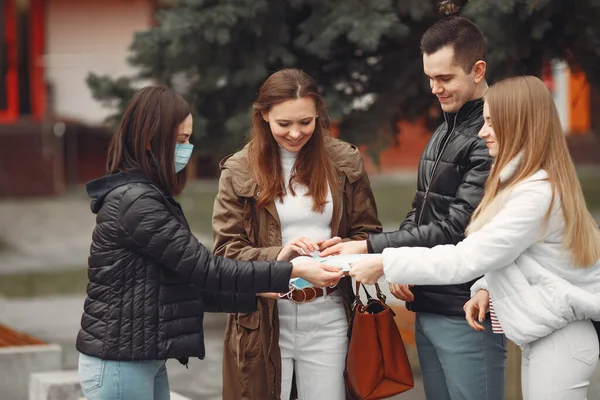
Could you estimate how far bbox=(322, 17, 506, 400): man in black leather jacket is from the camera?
3.91 metres

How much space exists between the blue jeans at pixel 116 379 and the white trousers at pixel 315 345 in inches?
25.9

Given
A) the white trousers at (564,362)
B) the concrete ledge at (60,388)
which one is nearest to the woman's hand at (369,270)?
the white trousers at (564,362)

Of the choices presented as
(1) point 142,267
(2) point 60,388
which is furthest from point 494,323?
(2) point 60,388

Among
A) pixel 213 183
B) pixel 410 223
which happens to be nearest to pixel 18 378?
pixel 410 223

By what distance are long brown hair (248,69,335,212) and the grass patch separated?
7.62m

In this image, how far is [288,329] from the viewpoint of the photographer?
13.6 ft

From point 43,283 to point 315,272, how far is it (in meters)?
8.82

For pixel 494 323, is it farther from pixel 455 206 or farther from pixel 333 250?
pixel 333 250

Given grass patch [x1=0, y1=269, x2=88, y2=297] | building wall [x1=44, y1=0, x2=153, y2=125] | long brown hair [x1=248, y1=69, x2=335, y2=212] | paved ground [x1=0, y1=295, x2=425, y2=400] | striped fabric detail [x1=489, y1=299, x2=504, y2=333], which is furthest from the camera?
building wall [x1=44, y1=0, x2=153, y2=125]

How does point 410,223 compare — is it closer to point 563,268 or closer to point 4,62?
point 563,268

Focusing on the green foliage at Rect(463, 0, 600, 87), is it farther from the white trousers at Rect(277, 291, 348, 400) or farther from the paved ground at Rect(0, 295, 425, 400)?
the white trousers at Rect(277, 291, 348, 400)

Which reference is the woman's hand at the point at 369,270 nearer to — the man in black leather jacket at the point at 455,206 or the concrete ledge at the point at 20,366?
the man in black leather jacket at the point at 455,206

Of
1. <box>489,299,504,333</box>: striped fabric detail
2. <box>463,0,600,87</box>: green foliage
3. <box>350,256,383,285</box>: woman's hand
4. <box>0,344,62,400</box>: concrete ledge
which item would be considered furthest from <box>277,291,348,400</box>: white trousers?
<box>0,344,62,400</box>: concrete ledge

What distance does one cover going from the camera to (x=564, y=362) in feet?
11.3
